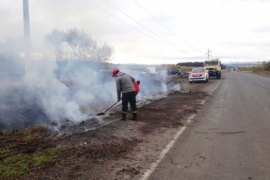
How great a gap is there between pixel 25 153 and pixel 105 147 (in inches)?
65.9

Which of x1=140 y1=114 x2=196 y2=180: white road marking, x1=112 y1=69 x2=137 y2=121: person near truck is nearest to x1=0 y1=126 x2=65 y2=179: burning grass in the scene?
x1=140 y1=114 x2=196 y2=180: white road marking

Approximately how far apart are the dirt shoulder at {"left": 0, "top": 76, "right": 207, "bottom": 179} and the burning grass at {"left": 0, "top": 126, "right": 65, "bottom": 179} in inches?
1.1

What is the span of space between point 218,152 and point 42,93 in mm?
9115

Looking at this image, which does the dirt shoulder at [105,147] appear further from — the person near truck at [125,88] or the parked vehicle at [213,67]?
the parked vehicle at [213,67]

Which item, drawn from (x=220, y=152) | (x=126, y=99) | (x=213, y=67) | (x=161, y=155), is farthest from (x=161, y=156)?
(x=213, y=67)

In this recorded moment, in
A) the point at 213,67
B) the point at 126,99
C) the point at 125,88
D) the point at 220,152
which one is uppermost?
the point at 213,67

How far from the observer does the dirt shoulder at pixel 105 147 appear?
5.32m

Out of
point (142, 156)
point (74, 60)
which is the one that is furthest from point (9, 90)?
point (142, 156)

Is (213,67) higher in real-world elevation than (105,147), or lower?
higher

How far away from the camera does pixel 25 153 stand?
6.54m

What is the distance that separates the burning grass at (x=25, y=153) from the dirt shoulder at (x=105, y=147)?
0.09 ft

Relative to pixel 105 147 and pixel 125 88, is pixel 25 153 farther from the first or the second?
pixel 125 88

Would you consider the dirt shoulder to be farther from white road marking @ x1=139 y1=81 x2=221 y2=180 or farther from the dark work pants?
the dark work pants

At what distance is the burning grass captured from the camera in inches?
215
